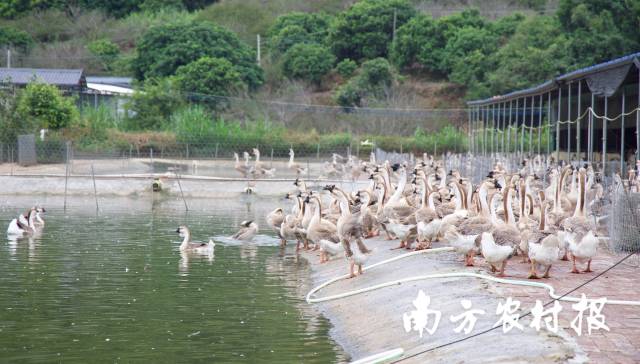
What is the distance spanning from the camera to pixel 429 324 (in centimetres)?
1197

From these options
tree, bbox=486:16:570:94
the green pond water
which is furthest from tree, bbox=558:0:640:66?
the green pond water

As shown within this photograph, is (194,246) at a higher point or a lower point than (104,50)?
lower

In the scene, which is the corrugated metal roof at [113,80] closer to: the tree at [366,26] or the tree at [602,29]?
the tree at [366,26]

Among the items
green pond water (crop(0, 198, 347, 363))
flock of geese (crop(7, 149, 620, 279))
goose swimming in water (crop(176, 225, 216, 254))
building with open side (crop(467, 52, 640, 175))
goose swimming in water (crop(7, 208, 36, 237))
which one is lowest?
green pond water (crop(0, 198, 347, 363))

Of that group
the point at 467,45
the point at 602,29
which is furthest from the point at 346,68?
the point at 602,29

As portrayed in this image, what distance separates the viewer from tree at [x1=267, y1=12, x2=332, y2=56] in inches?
2776

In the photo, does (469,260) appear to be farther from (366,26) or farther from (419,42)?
(366,26)

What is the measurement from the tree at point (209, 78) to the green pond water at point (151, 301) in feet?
114

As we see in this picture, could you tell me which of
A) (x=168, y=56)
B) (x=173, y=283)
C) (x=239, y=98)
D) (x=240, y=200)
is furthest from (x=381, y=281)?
(x=168, y=56)

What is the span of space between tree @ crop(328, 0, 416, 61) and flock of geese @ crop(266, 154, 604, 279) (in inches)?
1801

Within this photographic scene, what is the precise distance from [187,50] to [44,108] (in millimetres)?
17724

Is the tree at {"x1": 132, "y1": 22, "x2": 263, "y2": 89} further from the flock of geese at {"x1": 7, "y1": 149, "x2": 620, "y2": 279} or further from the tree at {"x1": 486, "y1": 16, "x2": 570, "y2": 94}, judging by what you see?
the flock of geese at {"x1": 7, "y1": 149, "x2": 620, "y2": 279}

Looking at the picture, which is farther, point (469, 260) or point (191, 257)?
point (191, 257)

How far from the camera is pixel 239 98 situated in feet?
189
